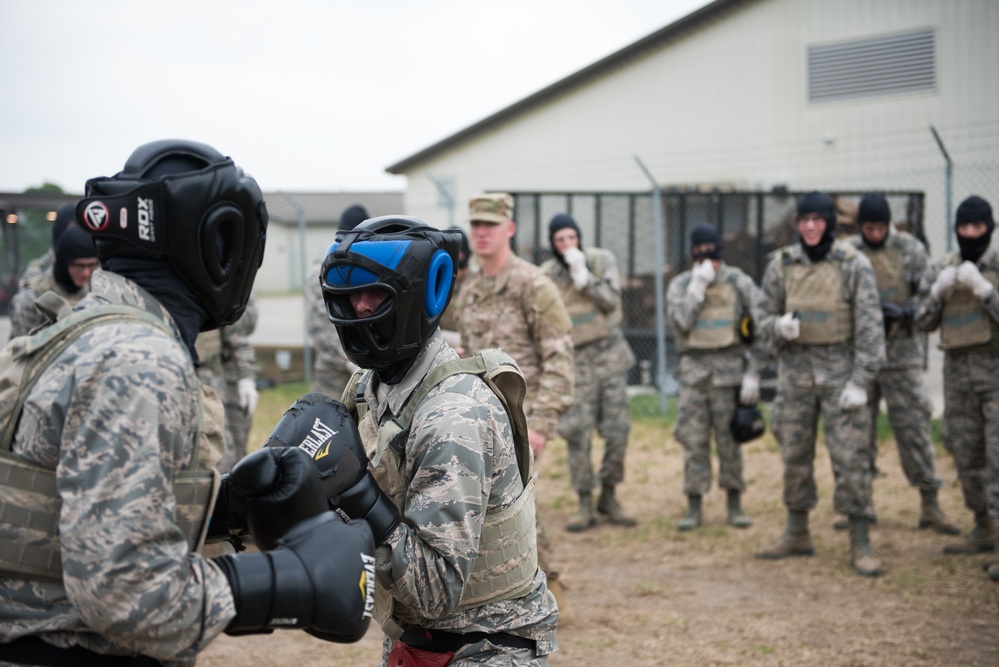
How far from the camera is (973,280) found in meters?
6.46

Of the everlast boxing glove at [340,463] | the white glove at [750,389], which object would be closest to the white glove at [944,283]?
the white glove at [750,389]

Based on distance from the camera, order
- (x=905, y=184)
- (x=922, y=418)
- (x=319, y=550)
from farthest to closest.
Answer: (x=905, y=184) → (x=922, y=418) → (x=319, y=550)

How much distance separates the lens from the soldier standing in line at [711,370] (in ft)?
25.4

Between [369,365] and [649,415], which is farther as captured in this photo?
[649,415]

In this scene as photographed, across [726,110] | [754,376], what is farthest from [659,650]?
[726,110]

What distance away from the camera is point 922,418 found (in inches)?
291

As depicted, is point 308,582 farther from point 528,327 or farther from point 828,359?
point 828,359

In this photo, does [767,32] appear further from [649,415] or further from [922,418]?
[922,418]

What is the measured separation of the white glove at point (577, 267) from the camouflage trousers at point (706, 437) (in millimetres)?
1248

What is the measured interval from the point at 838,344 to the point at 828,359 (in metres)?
0.13

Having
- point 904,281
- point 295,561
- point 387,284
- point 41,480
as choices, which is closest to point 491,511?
point 387,284

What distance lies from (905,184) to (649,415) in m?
→ 5.39

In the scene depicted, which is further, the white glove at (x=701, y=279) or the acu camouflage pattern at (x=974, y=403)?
the white glove at (x=701, y=279)

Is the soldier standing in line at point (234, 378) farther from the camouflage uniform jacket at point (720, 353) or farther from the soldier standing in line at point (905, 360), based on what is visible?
the soldier standing in line at point (905, 360)
